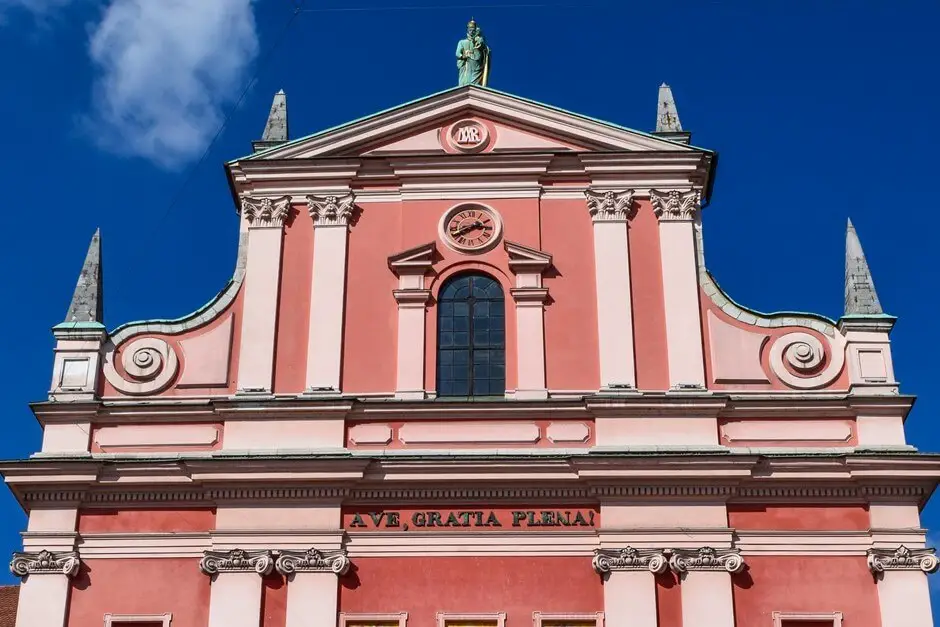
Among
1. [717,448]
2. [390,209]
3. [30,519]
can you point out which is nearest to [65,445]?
[30,519]

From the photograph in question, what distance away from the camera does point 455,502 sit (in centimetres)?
2286

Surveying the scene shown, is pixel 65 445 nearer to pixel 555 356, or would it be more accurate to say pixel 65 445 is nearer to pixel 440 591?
pixel 440 591

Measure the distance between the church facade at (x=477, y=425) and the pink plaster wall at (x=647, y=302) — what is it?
51 millimetres

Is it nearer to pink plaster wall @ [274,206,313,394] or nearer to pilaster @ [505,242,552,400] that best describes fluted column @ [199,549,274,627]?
pink plaster wall @ [274,206,313,394]

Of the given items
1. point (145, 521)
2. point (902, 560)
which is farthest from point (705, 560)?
point (145, 521)

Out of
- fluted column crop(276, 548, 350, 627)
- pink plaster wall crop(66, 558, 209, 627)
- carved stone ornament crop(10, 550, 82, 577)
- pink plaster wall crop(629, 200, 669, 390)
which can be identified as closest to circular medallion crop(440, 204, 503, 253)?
pink plaster wall crop(629, 200, 669, 390)

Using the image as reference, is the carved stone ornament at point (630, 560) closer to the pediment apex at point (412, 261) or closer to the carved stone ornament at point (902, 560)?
the carved stone ornament at point (902, 560)

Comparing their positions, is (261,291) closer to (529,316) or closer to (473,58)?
Result: (529,316)

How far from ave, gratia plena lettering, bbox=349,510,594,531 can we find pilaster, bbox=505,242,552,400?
194 centimetres

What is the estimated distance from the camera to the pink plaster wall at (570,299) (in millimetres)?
23875

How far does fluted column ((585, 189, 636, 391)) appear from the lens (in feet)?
77.9

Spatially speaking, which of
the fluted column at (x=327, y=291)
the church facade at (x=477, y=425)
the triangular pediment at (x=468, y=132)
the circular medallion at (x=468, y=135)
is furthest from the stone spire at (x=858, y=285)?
the fluted column at (x=327, y=291)

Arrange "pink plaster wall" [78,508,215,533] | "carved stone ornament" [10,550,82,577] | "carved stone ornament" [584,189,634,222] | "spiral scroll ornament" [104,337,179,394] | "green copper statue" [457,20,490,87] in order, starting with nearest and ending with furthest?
"carved stone ornament" [10,550,82,577] < "pink plaster wall" [78,508,215,533] < "spiral scroll ornament" [104,337,179,394] < "carved stone ornament" [584,189,634,222] < "green copper statue" [457,20,490,87]

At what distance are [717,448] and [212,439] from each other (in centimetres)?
798
